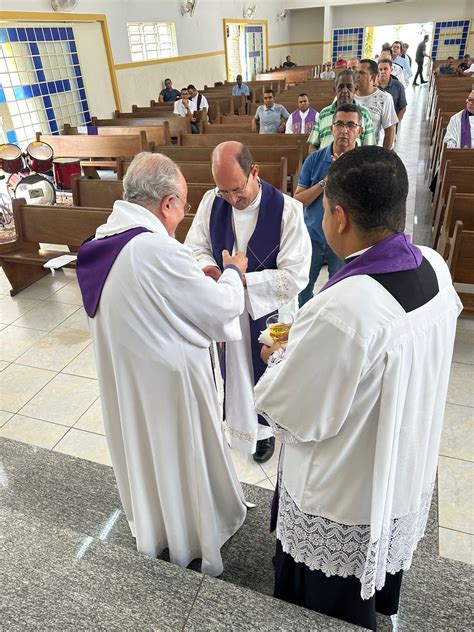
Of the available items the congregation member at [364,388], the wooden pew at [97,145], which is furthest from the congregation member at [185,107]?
the congregation member at [364,388]

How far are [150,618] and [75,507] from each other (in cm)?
93

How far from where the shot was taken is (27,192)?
4.88m

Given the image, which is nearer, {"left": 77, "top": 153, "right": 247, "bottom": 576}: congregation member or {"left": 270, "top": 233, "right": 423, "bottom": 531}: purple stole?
{"left": 270, "top": 233, "right": 423, "bottom": 531}: purple stole

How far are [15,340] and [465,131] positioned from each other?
15.3ft

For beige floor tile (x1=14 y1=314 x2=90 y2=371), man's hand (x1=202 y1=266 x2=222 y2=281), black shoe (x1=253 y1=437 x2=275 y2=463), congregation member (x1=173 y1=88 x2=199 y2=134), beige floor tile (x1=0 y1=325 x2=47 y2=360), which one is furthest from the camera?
congregation member (x1=173 y1=88 x2=199 y2=134)

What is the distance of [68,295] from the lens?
14.4 feet

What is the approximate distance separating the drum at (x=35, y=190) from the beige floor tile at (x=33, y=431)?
284cm

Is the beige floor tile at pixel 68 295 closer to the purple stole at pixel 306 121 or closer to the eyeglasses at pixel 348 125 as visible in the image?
the eyeglasses at pixel 348 125

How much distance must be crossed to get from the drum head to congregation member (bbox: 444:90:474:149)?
14.8 ft

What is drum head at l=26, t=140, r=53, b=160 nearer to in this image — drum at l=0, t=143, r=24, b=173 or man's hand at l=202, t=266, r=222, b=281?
drum at l=0, t=143, r=24, b=173

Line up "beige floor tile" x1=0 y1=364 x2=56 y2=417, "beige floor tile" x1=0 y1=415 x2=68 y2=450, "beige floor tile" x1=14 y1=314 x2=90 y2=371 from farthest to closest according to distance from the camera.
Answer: "beige floor tile" x1=14 y1=314 x2=90 y2=371 → "beige floor tile" x1=0 y1=364 x2=56 y2=417 → "beige floor tile" x1=0 y1=415 x2=68 y2=450

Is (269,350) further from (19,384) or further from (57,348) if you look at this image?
(57,348)

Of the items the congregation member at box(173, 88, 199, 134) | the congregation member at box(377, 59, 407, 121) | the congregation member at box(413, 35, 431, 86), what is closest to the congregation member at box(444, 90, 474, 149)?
the congregation member at box(377, 59, 407, 121)

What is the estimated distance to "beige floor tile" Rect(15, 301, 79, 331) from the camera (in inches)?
154
